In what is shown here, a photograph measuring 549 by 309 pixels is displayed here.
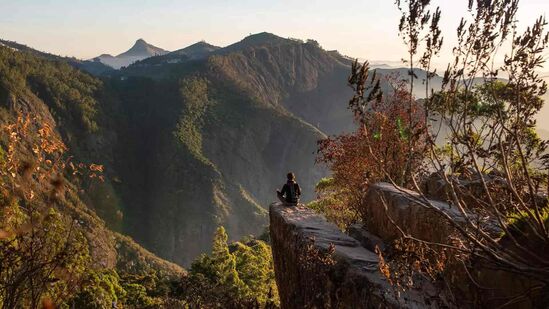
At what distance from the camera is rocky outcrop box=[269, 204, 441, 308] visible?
20.8 feet

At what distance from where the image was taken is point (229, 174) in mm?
164875

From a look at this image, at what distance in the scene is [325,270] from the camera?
729 cm

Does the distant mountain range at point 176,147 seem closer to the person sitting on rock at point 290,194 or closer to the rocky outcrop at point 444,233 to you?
the person sitting on rock at point 290,194

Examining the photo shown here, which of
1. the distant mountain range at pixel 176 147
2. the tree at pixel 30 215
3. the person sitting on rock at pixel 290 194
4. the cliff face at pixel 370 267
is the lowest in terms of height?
the distant mountain range at pixel 176 147

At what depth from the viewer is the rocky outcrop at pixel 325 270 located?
20.8 ft

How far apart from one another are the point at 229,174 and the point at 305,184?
1536 inches

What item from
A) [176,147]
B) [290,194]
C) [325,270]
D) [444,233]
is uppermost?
[444,233]

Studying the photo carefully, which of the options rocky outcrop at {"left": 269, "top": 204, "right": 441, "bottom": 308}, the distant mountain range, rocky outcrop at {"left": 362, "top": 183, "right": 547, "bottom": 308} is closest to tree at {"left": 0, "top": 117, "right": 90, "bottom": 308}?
rocky outcrop at {"left": 269, "top": 204, "right": 441, "bottom": 308}

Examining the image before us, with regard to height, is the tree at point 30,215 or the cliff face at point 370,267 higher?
the tree at point 30,215

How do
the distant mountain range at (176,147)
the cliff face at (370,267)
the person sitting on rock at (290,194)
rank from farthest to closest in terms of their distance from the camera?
the distant mountain range at (176,147), the person sitting on rock at (290,194), the cliff face at (370,267)

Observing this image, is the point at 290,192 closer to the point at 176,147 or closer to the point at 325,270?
the point at 325,270

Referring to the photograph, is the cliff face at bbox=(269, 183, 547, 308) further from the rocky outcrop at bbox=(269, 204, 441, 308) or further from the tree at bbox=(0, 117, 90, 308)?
the tree at bbox=(0, 117, 90, 308)

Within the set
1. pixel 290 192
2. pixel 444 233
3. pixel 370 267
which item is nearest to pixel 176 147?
pixel 290 192

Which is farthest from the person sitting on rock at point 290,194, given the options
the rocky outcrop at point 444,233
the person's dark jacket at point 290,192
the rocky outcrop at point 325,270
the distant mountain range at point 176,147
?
the distant mountain range at point 176,147
